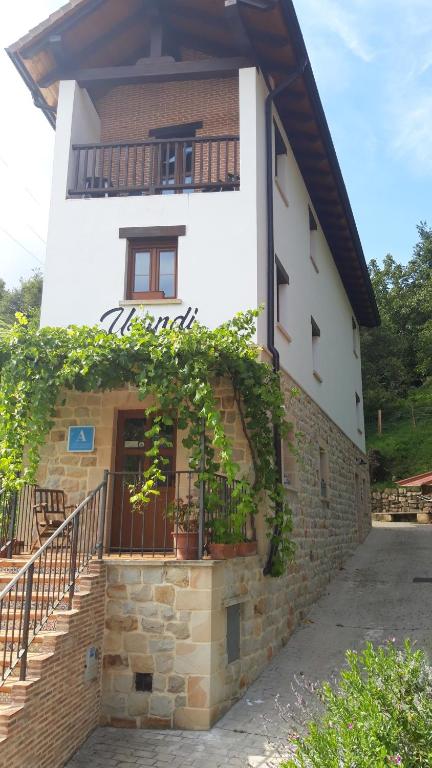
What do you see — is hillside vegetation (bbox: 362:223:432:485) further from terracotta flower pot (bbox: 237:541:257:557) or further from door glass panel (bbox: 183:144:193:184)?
terracotta flower pot (bbox: 237:541:257:557)

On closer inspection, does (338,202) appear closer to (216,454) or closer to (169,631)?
(216,454)

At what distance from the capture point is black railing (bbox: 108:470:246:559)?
6848mm

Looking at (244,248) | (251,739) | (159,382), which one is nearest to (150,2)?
(244,248)

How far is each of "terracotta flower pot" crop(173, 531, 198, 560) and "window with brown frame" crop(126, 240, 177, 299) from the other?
373 cm

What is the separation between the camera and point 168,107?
11070mm

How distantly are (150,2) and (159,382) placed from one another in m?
6.93

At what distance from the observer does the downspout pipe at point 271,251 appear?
8648mm

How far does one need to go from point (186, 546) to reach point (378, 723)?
138 inches

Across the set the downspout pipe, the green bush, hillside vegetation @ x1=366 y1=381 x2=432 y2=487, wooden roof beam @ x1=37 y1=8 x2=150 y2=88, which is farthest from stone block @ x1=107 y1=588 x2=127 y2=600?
hillside vegetation @ x1=366 y1=381 x2=432 y2=487

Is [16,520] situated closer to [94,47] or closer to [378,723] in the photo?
[378,723]

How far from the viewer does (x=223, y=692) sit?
21.6 ft

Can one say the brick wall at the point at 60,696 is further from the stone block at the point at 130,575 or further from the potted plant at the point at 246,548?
the potted plant at the point at 246,548

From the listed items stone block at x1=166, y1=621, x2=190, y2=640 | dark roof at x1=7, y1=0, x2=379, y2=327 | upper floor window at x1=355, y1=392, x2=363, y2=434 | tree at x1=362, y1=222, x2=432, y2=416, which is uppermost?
tree at x1=362, y1=222, x2=432, y2=416

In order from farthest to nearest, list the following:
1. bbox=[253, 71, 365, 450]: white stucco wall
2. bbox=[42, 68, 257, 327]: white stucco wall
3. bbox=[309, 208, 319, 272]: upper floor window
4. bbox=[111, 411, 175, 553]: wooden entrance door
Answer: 1. bbox=[309, 208, 319, 272]: upper floor window
2. bbox=[253, 71, 365, 450]: white stucco wall
3. bbox=[42, 68, 257, 327]: white stucco wall
4. bbox=[111, 411, 175, 553]: wooden entrance door
